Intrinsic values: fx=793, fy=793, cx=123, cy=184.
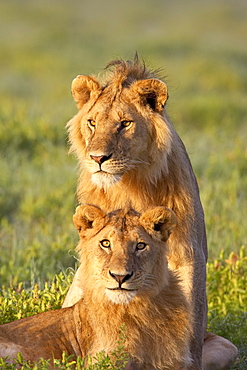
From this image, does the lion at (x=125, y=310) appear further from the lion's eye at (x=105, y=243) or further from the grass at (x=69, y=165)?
the grass at (x=69, y=165)

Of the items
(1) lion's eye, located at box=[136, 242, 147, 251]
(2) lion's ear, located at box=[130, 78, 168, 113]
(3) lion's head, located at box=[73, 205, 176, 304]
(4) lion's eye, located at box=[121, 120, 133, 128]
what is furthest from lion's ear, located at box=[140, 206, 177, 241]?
(2) lion's ear, located at box=[130, 78, 168, 113]

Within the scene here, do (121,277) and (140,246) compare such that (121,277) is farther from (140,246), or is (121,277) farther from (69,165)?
(69,165)

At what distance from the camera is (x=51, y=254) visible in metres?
7.28

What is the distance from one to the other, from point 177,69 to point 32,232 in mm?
14273

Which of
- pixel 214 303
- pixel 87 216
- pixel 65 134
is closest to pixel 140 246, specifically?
pixel 87 216

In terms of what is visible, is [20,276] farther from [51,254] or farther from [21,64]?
[21,64]

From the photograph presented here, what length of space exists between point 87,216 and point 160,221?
0.39 metres

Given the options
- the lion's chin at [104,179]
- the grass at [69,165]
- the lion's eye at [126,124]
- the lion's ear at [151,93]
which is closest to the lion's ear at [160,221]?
the lion's chin at [104,179]

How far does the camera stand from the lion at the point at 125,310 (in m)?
3.98

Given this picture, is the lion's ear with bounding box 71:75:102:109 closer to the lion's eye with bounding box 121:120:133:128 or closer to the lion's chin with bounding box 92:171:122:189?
the lion's eye with bounding box 121:120:133:128

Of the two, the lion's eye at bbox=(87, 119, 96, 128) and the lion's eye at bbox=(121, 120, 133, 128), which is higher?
the lion's eye at bbox=(87, 119, 96, 128)

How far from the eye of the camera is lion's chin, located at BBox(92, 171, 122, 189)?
4.33 metres

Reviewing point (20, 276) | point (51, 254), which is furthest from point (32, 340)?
point (51, 254)

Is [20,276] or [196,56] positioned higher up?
[196,56]
